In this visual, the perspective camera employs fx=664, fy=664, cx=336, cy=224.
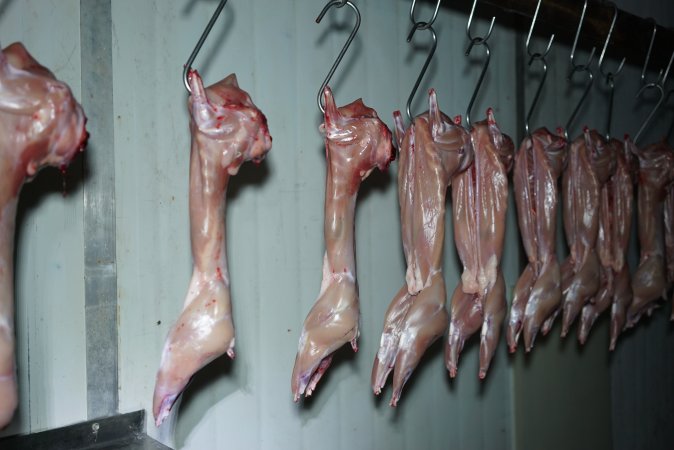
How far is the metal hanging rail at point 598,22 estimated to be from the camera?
6.32 feet

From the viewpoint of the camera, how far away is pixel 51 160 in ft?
4.01

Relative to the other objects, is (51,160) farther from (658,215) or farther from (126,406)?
(658,215)

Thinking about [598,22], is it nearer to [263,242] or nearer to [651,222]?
[651,222]

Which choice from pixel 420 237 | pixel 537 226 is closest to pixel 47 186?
pixel 420 237

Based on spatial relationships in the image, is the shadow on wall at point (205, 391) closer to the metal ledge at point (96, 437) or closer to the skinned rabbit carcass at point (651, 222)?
the metal ledge at point (96, 437)

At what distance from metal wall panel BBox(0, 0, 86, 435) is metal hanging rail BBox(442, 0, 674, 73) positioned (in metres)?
1.09

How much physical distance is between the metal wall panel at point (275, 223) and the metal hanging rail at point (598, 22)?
0.41m

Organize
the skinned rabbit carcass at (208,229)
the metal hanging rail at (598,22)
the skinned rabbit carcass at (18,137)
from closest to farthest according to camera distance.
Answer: the skinned rabbit carcass at (18,137)
the skinned rabbit carcass at (208,229)
the metal hanging rail at (598,22)

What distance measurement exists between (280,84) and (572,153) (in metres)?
0.94

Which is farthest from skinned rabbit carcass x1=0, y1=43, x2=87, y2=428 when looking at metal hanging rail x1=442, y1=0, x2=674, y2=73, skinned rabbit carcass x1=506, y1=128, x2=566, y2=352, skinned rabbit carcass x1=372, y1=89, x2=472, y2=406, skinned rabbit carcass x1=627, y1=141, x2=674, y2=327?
skinned rabbit carcass x1=627, y1=141, x2=674, y2=327

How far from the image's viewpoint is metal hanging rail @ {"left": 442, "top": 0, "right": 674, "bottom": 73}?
193 centimetres

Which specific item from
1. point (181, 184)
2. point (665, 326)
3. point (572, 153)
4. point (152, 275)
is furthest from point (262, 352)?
point (665, 326)

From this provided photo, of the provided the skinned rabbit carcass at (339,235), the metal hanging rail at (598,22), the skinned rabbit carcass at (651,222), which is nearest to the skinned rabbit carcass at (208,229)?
the skinned rabbit carcass at (339,235)

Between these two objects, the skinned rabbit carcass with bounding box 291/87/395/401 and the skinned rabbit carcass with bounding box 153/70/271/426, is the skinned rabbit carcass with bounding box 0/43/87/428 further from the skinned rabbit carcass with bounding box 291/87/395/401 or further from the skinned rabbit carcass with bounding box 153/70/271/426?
the skinned rabbit carcass with bounding box 291/87/395/401
